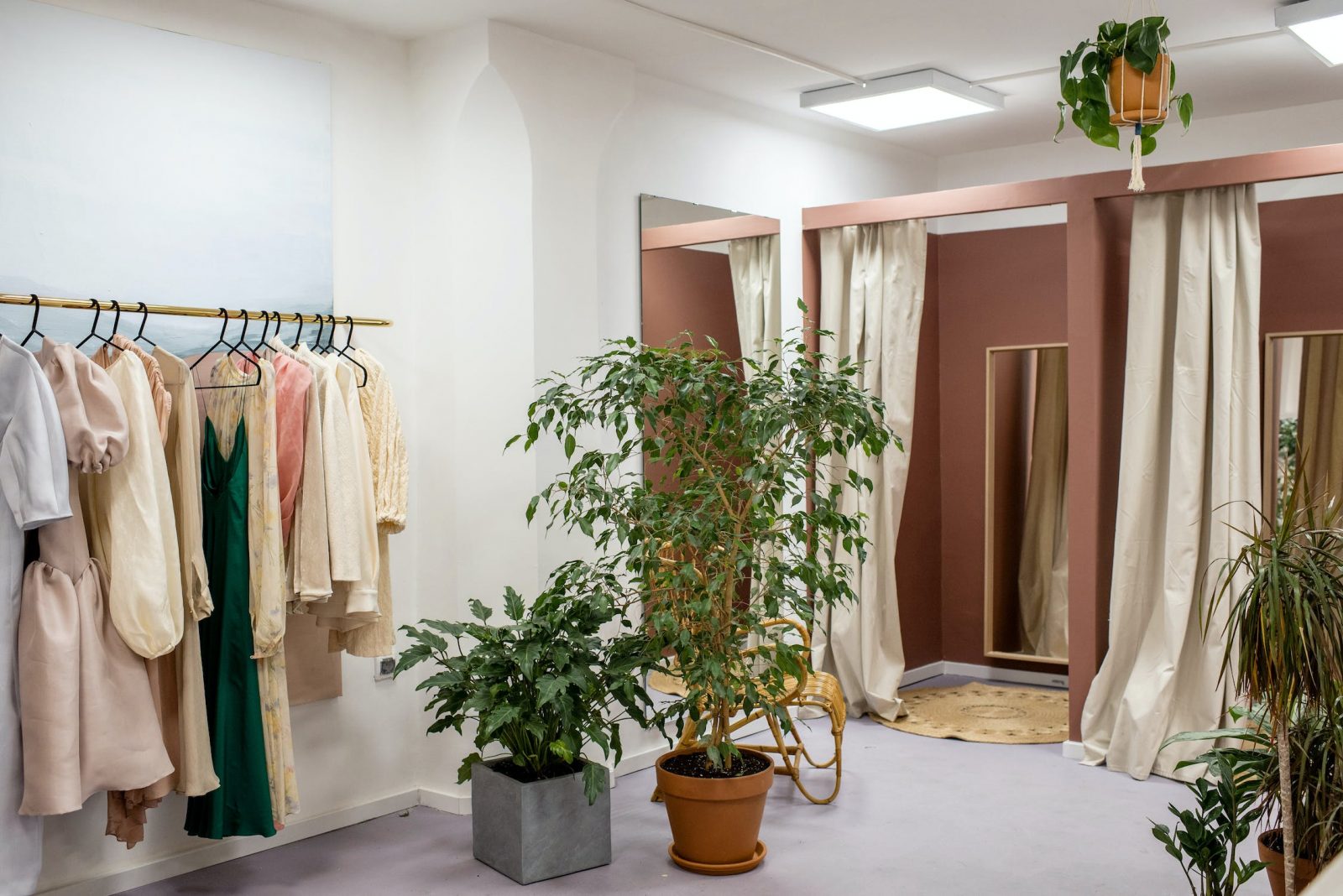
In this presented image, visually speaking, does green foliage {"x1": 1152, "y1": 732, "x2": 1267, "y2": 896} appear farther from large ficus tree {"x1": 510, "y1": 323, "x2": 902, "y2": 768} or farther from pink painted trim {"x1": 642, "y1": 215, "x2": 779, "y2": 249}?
pink painted trim {"x1": 642, "y1": 215, "x2": 779, "y2": 249}

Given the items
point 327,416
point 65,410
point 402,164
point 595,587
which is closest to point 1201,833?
point 595,587

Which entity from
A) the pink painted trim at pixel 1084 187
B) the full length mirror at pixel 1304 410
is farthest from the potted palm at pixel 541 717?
the full length mirror at pixel 1304 410

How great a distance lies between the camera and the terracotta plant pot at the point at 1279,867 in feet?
9.60

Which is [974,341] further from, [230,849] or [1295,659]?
[230,849]

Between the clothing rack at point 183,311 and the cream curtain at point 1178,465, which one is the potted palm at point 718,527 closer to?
the clothing rack at point 183,311

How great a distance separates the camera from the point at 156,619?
3.20 meters

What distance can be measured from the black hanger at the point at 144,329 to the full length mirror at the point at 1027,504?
13.4ft

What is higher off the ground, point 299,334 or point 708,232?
point 708,232

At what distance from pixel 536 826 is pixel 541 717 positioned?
0.32m

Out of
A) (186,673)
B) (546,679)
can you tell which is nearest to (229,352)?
(186,673)

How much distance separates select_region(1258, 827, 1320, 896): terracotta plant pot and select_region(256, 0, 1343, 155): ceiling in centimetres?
278

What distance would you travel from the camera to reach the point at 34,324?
332 cm

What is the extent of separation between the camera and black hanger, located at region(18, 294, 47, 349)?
3291mm

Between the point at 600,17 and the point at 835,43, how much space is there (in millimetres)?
983
